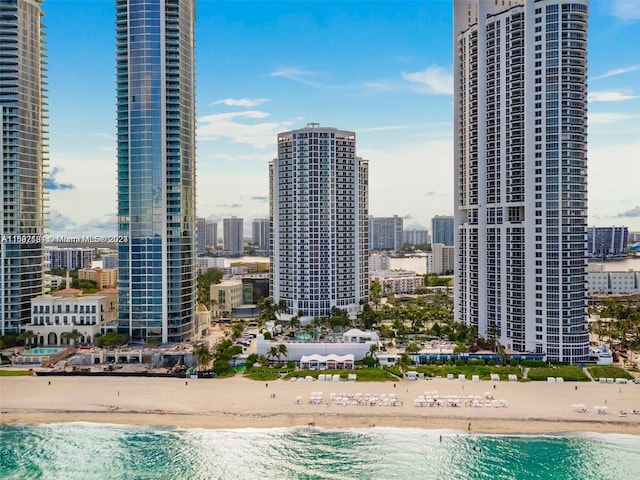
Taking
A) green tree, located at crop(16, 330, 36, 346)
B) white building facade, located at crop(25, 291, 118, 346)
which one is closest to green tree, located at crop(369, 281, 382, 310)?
white building facade, located at crop(25, 291, 118, 346)

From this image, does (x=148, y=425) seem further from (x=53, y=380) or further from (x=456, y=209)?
(x=456, y=209)

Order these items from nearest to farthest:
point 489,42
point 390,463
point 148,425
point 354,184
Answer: point 390,463 < point 148,425 < point 489,42 < point 354,184

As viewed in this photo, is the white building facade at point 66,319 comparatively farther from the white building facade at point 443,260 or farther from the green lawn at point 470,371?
the white building facade at point 443,260

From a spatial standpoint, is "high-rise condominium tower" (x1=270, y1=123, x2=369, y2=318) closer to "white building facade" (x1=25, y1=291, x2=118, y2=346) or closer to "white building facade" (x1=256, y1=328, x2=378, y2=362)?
"white building facade" (x1=256, y1=328, x2=378, y2=362)

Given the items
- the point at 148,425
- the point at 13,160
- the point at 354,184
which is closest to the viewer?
the point at 148,425

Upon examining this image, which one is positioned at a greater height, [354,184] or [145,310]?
[354,184]

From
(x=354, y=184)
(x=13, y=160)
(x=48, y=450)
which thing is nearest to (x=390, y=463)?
(x=48, y=450)

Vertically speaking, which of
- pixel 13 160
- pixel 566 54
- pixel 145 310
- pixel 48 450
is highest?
pixel 566 54
